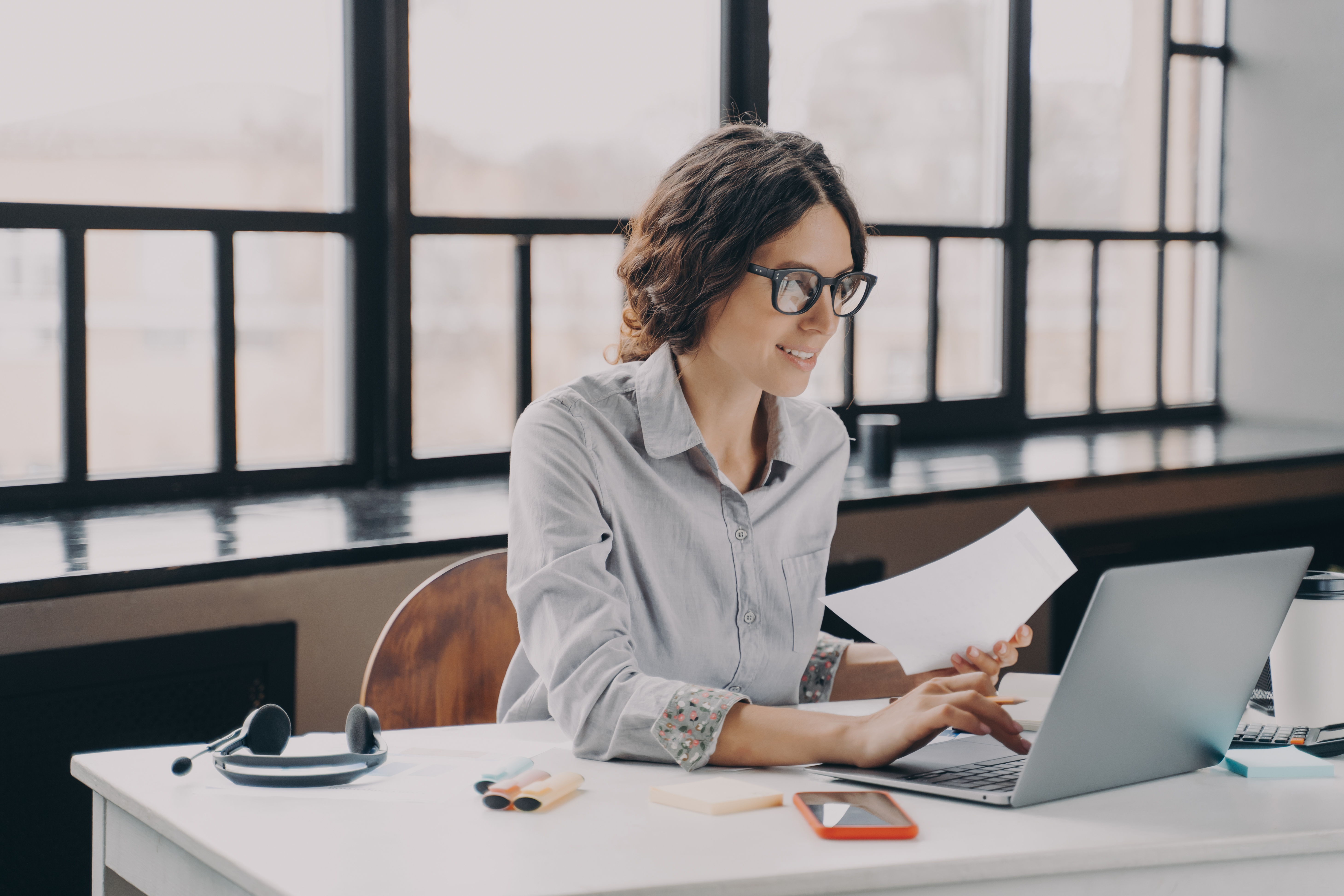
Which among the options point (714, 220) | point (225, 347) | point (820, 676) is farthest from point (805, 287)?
point (225, 347)

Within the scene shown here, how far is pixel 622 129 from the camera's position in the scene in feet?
10.2

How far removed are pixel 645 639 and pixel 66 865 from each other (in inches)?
41.2

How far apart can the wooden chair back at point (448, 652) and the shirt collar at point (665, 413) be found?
0.95ft

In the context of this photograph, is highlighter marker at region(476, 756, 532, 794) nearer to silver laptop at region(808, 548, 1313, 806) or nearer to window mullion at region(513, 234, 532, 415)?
silver laptop at region(808, 548, 1313, 806)

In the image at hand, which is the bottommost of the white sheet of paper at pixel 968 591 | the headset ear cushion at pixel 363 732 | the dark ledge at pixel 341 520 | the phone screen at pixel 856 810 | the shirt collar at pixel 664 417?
the phone screen at pixel 856 810

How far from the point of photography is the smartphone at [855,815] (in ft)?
3.38

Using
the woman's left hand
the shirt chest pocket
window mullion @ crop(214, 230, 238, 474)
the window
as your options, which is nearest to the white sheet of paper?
the woman's left hand

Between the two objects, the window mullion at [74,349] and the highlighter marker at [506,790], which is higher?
the window mullion at [74,349]

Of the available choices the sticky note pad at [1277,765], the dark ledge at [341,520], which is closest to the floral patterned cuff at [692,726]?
the sticky note pad at [1277,765]

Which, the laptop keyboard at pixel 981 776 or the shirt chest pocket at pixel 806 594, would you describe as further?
the shirt chest pocket at pixel 806 594

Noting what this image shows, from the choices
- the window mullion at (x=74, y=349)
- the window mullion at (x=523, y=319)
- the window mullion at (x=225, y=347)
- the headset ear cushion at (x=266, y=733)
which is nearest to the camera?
the headset ear cushion at (x=266, y=733)

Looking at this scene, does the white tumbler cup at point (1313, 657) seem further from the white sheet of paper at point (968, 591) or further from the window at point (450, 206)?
the window at point (450, 206)

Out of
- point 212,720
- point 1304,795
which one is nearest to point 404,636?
point 212,720

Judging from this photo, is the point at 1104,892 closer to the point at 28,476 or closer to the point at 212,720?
the point at 212,720
